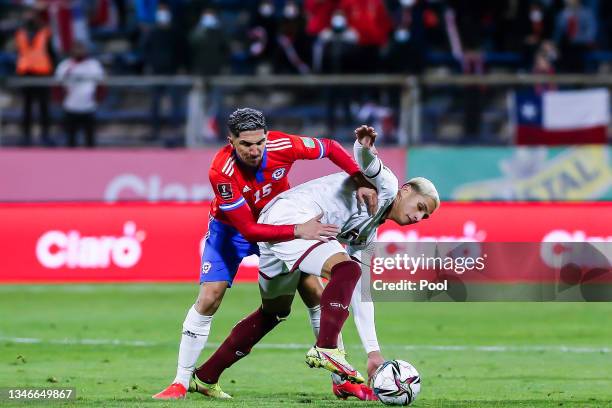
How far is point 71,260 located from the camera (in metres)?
16.7

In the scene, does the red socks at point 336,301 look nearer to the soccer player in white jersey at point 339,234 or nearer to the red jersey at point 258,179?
the soccer player in white jersey at point 339,234

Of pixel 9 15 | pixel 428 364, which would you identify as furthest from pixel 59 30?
pixel 428 364

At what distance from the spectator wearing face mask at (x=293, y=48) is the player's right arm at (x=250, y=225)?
12.1 metres

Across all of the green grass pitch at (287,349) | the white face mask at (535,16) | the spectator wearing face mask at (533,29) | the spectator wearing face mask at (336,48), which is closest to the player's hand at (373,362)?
the green grass pitch at (287,349)

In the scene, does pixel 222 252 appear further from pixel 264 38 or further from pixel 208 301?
pixel 264 38

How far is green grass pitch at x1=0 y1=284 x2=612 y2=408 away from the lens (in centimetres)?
945

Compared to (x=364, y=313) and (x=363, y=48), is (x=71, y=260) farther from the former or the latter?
(x=364, y=313)

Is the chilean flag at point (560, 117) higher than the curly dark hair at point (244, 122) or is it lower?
lower

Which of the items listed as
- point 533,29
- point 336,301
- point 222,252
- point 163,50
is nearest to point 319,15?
point 163,50

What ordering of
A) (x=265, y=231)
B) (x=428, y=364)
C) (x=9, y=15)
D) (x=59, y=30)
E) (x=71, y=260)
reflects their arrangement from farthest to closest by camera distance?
1. (x=9, y=15)
2. (x=59, y=30)
3. (x=71, y=260)
4. (x=428, y=364)
5. (x=265, y=231)

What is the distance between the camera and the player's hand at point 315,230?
27.9 ft

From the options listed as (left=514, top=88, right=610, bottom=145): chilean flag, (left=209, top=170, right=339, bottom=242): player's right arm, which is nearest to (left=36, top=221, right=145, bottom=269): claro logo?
(left=514, top=88, right=610, bottom=145): chilean flag

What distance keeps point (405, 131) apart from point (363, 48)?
6.67ft

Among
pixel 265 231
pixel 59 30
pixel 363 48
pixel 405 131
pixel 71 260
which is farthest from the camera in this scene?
pixel 59 30
